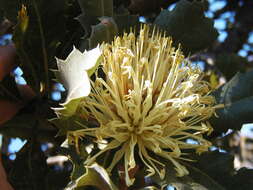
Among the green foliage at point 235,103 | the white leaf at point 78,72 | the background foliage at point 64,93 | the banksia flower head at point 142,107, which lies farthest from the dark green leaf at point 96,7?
the green foliage at point 235,103

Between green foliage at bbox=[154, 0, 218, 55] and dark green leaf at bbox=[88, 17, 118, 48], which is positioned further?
green foliage at bbox=[154, 0, 218, 55]

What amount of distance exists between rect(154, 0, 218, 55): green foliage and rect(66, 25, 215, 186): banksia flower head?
163 mm

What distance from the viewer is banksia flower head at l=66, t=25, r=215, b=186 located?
1.10m

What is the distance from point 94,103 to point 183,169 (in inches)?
11.3

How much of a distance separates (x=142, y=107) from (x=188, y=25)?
397mm

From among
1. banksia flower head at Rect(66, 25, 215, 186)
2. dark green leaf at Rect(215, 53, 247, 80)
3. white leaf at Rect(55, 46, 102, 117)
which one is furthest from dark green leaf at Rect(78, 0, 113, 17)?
dark green leaf at Rect(215, 53, 247, 80)

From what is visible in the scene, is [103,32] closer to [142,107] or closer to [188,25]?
[142,107]

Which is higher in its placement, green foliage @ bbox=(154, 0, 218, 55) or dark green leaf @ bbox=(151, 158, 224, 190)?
green foliage @ bbox=(154, 0, 218, 55)

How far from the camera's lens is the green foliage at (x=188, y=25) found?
1.37m

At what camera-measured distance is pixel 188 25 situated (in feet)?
4.57

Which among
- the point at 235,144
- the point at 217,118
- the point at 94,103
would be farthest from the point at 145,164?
the point at 235,144

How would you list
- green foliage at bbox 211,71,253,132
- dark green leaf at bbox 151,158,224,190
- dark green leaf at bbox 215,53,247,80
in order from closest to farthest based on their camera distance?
dark green leaf at bbox 151,158,224,190, green foliage at bbox 211,71,253,132, dark green leaf at bbox 215,53,247,80

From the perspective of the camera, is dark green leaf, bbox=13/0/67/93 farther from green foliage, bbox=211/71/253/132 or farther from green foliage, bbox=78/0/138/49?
green foliage, bbox=211/71/253/132

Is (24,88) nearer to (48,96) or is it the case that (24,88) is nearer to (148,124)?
(48,96)
